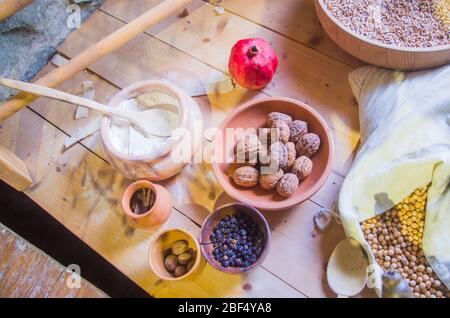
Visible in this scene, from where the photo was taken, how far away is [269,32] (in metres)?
1.17

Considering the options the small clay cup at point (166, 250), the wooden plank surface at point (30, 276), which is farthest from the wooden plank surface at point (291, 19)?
the wooden plank surface at point (30, 276)

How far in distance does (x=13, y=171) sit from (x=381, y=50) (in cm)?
84

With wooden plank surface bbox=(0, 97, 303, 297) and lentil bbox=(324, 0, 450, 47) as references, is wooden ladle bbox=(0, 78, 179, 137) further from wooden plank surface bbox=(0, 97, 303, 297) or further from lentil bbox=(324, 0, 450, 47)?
lentil bbox=(324, 0, 450, 47)

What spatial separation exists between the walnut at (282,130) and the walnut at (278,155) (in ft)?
0.06

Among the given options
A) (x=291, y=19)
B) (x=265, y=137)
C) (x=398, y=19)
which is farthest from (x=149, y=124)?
(x=398, y=19)

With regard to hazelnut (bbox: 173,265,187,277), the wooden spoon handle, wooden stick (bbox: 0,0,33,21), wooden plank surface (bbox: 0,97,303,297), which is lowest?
wooden plank surface (bbox: 0,97,303,297)

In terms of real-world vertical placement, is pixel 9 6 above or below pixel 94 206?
above

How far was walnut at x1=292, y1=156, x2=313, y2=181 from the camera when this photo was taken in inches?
36.2

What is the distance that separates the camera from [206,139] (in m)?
1.07

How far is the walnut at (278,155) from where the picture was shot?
918 millimetres

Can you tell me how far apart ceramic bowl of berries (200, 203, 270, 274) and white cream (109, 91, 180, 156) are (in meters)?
0.20

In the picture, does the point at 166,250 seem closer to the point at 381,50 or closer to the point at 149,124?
the point at 149,124

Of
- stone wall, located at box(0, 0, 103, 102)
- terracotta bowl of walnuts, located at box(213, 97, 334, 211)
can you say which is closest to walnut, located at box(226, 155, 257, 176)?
terracotta bowl of walnuts, located at box(213, 97, 334, 211)

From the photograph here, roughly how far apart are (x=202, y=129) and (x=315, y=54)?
1.11 ft
